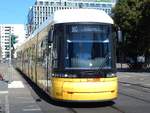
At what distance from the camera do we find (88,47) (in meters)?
16.3

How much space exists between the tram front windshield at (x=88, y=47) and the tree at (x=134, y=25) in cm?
3750

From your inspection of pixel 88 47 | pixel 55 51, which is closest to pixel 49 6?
pixel 55 51

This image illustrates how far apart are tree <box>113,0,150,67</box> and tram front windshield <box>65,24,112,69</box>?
1476 inches

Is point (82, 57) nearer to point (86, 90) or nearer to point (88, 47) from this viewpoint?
point (88, 47)

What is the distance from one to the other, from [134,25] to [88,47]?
135ft

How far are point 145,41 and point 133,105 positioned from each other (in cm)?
3883

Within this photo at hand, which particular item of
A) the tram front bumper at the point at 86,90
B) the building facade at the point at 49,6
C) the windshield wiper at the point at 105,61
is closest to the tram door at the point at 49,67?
the tram front bumper at the point at 86,90

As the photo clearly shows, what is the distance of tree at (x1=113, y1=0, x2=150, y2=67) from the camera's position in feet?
180

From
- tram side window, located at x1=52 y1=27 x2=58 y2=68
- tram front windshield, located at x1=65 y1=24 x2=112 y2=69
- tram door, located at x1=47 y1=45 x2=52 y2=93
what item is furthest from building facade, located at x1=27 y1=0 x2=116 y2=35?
tram front windshield, located at x1=65 y1=24 x2=112 y2=69

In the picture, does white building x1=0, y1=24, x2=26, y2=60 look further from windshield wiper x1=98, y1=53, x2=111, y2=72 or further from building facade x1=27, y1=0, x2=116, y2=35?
windshield wiper x1=98, y1=53, x2=111, y2=72

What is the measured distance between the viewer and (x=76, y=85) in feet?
51.8

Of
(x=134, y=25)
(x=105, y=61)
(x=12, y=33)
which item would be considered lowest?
(x=105, y=61)

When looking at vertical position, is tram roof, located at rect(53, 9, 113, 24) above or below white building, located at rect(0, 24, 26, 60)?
below

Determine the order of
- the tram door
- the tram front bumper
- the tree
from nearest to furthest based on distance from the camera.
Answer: the tram front bumper < the tram door < the tree
